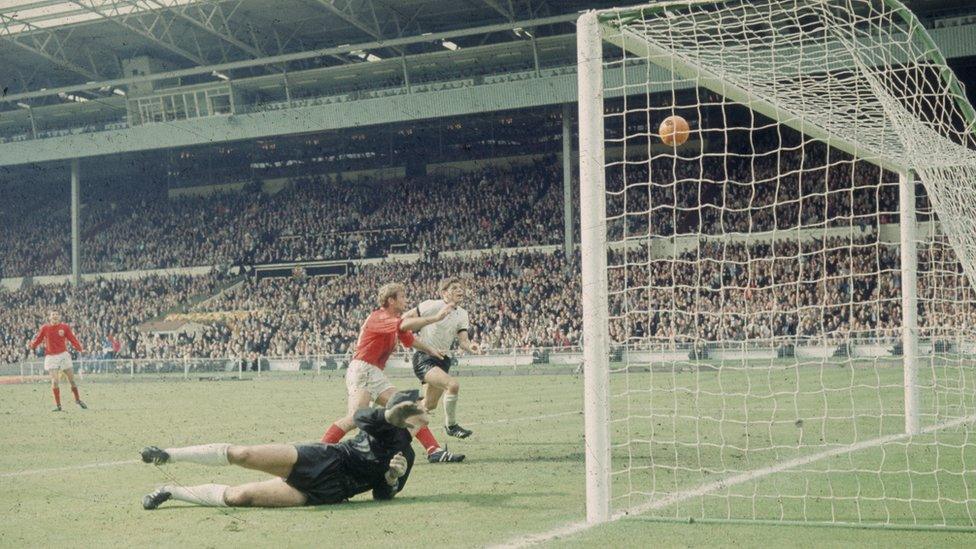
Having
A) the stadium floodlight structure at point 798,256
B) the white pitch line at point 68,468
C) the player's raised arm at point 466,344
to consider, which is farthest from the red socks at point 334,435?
the white pitch line at point 68,468

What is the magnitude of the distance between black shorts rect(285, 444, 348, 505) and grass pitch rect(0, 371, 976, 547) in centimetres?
10

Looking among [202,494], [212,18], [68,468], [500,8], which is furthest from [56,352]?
[212,18]

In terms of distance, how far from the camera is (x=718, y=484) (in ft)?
25.3

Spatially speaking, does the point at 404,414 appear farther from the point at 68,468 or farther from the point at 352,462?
the point at 68,468

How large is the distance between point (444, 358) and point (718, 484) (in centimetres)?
414

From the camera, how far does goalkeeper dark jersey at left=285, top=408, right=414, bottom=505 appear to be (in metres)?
6.97

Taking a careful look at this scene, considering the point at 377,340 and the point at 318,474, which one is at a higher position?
the point at 377,340

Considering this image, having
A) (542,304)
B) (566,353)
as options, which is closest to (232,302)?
(542,304)

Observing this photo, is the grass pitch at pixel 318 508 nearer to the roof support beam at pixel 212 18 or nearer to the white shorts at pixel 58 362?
the white shorts at pixel 58 362

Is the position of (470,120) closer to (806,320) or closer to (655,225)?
(655,225)

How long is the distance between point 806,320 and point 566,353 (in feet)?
24.5

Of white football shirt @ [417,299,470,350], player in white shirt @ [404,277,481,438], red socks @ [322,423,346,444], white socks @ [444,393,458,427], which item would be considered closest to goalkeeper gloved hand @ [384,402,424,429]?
red socks @ [322,423,346,444]

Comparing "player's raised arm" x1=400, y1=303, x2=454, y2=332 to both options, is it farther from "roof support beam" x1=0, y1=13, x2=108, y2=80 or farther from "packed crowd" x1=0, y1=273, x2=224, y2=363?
"roof support beam" x1=0, y1=13, x2=108, y2=80

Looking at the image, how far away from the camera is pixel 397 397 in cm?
695
